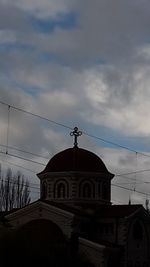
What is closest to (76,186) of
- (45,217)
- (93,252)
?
(45,217)

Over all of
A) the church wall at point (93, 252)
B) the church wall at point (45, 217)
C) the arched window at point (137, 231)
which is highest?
the church wall at point (45, 217)

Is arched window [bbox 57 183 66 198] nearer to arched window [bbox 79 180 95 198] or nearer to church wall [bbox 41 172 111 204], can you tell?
church wall [bbox 41 172 111 204]

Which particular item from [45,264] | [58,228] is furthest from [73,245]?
[45,264]

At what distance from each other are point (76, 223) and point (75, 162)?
6.52m

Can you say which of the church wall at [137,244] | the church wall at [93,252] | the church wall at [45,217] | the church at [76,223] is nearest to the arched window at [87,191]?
the church at [76,223]

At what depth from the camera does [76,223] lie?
44.8 metres

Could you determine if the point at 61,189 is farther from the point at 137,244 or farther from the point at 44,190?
the point at 137,244

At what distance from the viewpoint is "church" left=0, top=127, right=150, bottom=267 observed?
1527 inches

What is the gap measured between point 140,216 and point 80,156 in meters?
7.13

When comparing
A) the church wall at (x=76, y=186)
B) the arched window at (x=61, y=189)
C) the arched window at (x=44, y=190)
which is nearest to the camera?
the church wall at (x=76, y=186)

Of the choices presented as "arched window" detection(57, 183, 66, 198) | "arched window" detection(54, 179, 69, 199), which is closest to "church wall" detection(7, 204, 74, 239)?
"arched window" detection(54, 179, 69, 199)

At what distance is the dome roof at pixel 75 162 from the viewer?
4934 centimetres

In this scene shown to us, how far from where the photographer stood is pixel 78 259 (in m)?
41.3

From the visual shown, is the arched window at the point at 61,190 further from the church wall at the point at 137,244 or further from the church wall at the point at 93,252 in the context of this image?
the church wall at the point at 93,252
